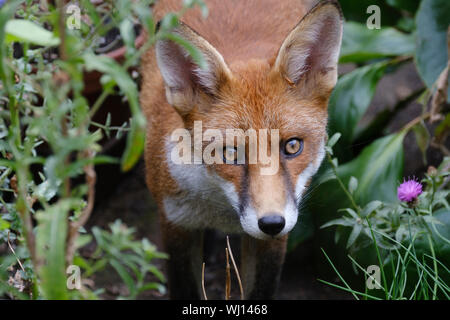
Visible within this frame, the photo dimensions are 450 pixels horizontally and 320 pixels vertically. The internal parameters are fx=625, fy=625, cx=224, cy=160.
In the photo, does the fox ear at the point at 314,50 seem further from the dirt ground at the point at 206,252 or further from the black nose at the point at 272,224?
the dirt ground at the point at 206,252

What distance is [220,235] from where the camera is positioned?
4.75 m

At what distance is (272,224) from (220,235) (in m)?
2.33

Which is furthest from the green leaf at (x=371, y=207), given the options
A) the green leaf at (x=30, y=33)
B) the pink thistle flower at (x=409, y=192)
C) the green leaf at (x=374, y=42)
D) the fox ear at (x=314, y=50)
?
the green leaf at (x=30, y=33)

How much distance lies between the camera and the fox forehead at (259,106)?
2.71 m

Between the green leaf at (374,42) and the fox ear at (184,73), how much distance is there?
5.71ft

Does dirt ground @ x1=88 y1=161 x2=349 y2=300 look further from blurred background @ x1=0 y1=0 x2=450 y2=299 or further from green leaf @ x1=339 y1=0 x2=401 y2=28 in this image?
green leaf @ x1=339 y1=0 x2=401 y2=28

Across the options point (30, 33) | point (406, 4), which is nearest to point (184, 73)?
point (30, 33)

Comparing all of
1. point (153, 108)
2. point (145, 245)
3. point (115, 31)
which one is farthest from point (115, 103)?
point (145, 245)

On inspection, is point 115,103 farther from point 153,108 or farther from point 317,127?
point 317,127

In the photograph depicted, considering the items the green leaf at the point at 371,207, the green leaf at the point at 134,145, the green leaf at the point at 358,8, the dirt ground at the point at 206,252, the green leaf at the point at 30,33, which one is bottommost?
the dirt ground at the point at 206,252

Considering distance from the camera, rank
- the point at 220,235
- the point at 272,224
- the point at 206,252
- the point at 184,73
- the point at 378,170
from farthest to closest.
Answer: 1. the point at 220,235
2. the point at 206,252
3. the point at 378,170
4. the point at 184,73
5. the point at 272,224

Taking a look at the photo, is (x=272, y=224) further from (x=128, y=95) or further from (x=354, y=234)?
(x=128, y=95)

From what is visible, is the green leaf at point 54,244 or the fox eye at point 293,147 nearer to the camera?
the green leaf at point 54,244
